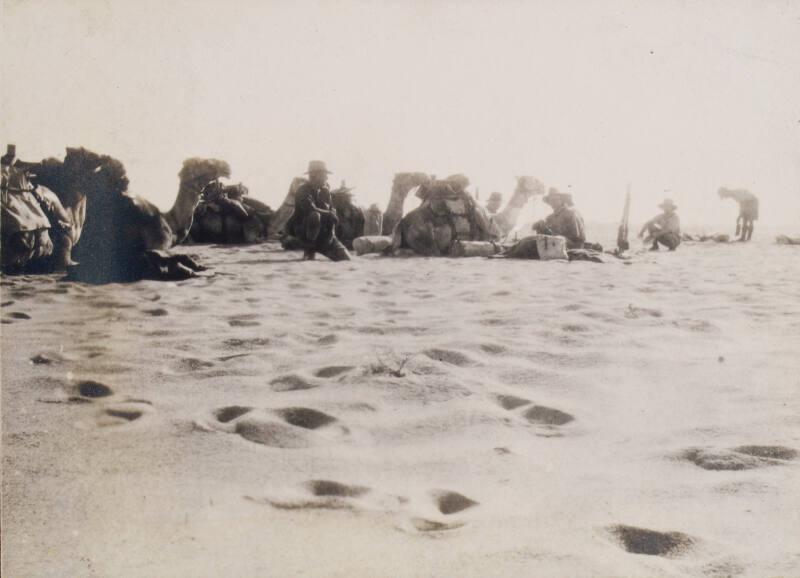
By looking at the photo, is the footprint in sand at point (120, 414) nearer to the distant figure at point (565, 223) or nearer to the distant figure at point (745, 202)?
the distant figure at point (565, 223)

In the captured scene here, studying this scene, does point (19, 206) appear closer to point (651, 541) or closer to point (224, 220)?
point (651, 541)

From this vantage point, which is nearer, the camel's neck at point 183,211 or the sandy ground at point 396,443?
the sandy ground at point 396,443

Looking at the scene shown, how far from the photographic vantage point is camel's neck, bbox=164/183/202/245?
8555mm

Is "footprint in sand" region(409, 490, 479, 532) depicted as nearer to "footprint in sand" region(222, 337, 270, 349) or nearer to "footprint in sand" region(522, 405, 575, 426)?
"footprint in sand" region(522, 405, 575, 426)

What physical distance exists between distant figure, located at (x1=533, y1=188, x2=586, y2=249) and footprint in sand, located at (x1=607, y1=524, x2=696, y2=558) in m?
10.4

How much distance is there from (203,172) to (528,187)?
32.0ft

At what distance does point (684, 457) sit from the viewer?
7.20 feet

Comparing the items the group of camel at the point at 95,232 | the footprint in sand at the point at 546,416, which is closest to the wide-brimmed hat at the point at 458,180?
the group of camel at the point at 95,232

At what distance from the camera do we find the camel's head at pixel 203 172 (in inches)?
310

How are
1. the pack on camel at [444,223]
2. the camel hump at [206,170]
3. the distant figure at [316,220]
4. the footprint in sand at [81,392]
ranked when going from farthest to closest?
1. the pack on camel at [444,223]
2. the distant figure at [316,220]
3. the camel hump at [206,170]
4. the footprint in sand at [81,392]

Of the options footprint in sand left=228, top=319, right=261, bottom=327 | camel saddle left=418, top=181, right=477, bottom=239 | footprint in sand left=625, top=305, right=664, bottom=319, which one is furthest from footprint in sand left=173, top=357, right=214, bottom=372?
camel saddle left=418, top=181, right=477, bottom=239

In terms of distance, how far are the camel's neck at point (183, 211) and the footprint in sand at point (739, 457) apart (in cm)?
720

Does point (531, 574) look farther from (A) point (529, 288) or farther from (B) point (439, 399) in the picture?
(A) point (529, 288)

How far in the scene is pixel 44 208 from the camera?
6.34m
